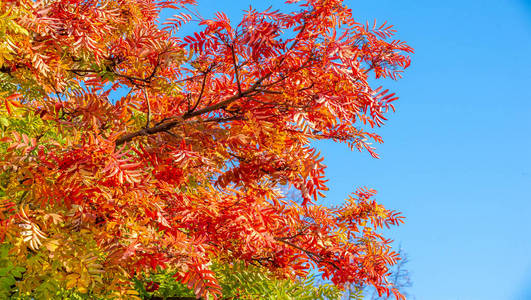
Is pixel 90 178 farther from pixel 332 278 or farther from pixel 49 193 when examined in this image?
pixel 332 278

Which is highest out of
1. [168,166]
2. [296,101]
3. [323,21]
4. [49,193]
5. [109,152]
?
[323,21]

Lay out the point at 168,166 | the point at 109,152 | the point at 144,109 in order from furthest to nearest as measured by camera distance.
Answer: the point at 144,109 < the point at 168,166 < the point at 109,152

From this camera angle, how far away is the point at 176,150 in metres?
3.82

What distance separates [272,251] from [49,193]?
7.65ft

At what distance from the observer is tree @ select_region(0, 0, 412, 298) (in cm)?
341

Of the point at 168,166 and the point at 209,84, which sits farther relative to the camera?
the point at 209,84

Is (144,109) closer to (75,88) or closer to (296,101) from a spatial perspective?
(75,88)

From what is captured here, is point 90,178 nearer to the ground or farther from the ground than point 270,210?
nearer to the ground

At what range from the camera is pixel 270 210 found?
157 inches

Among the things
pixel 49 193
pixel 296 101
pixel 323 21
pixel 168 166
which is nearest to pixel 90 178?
pixel 49 193

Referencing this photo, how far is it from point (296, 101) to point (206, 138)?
85 centimetres

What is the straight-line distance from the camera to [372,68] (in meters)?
4.11

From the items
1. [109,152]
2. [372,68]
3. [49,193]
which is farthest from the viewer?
[372,68]

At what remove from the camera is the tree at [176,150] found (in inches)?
134
